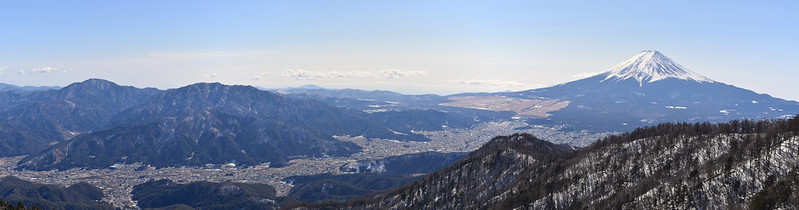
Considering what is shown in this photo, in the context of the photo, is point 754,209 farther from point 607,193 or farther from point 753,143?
point 607,193

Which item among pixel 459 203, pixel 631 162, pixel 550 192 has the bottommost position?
pixel 459 203

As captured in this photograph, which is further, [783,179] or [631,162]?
[631,162]

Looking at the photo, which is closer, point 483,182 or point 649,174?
point 649,174

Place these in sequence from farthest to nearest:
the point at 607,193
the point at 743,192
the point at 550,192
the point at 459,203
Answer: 1. the point at 459,203
2. the point at 550,192
3. the point at 607,193
4. the point at 743,192

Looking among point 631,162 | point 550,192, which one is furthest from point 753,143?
point 550,192

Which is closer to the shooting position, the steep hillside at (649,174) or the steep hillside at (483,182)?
the steep hillside at (649,174)

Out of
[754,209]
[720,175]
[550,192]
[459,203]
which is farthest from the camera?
[459,203]

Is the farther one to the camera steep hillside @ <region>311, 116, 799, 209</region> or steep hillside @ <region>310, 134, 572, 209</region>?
steep hillside @ <region>310, 134, 572, 209</region>

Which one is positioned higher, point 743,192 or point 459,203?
point 743,192

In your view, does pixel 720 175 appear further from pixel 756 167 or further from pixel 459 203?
pixel 459 203

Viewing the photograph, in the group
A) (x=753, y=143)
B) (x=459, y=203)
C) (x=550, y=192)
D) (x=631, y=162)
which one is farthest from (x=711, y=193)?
(x=459, y=203)

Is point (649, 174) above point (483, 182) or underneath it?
above
